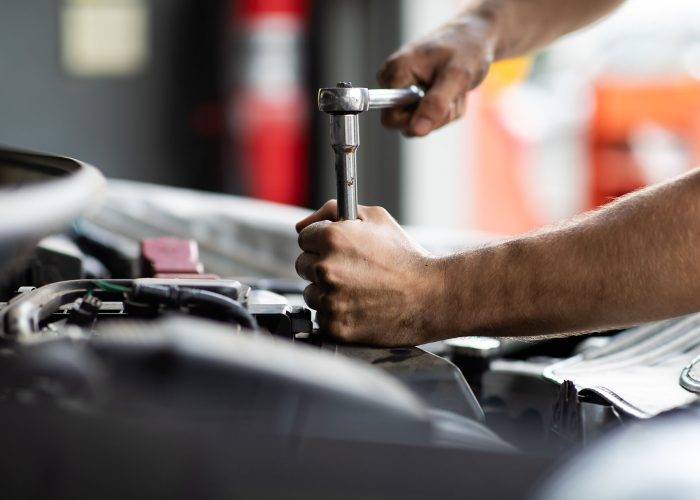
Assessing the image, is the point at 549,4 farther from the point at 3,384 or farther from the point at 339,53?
the point at 339,53

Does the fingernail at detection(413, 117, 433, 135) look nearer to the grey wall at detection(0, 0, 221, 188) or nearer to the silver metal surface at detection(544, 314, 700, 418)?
the silver metal surface at detection(544, 314, 700, 418)

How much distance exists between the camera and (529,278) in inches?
36.1

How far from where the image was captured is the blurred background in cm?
470

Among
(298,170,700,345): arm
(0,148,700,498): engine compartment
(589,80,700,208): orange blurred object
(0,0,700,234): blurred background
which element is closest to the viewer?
(0,148,700,498): engine compartment

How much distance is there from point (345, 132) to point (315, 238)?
0.37ft

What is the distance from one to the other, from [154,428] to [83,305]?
295 millimetres

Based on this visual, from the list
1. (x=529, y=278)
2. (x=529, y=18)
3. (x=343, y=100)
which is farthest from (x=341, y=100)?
(x=529, y=18)

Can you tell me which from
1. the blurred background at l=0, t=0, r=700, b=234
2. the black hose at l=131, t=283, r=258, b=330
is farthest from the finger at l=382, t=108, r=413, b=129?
the blurred background at l=0, t=0, r=700, b=234

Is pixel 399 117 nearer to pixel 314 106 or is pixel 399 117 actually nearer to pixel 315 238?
pixel 315 238

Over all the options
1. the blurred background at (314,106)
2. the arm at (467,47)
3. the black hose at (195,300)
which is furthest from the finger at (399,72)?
the blurred background at (314,106)

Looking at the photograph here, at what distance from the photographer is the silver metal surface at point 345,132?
95 centimetres

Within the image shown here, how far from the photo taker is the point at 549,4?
1.59 metres

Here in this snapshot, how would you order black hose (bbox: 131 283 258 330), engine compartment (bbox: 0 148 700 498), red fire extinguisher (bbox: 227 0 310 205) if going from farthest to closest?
red fire extinguisher (bbox: 227 0 310 205), black hose (bbox: 131 283 258 330), engine compartment (bbox: 0 148 700 498)

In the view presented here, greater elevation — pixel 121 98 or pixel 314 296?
pixel 121 98
